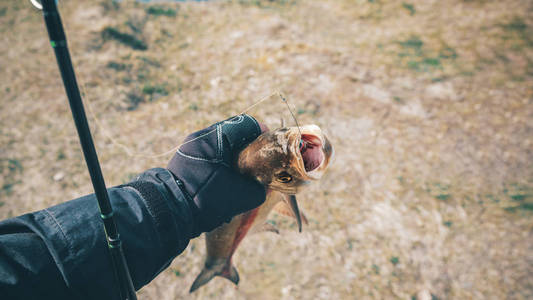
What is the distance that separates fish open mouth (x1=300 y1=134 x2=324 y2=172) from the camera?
1556 mm

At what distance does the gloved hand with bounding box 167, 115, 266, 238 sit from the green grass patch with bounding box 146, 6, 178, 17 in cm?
640

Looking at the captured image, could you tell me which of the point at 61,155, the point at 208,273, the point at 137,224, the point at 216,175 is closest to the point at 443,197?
the point at 208,273

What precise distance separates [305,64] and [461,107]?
2.70m

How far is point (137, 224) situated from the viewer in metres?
1.30

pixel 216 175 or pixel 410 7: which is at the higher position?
pixel 410 7

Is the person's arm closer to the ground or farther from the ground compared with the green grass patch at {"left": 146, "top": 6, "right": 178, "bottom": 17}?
closer to the ground

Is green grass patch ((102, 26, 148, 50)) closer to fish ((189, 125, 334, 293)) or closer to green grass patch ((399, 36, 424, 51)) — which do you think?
fish ((189, 125, 334, 293))

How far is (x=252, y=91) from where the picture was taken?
4.71 meters

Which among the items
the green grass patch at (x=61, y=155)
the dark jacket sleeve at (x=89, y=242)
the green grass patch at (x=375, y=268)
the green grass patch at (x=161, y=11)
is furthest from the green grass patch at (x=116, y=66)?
the green grass patch at (x=375, y=268)

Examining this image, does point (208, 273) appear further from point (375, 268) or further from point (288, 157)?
point (375, 268)

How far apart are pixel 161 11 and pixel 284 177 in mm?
6999

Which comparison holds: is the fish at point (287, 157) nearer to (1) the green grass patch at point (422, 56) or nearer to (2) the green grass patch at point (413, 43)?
(1) the green grass patch at point (422, 56)

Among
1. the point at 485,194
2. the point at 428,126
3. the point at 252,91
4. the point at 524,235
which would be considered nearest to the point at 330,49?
the point at 252,91

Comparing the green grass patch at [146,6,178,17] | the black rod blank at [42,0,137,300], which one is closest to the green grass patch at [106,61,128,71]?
Result: the green grass patch at [146,6,178,17]
